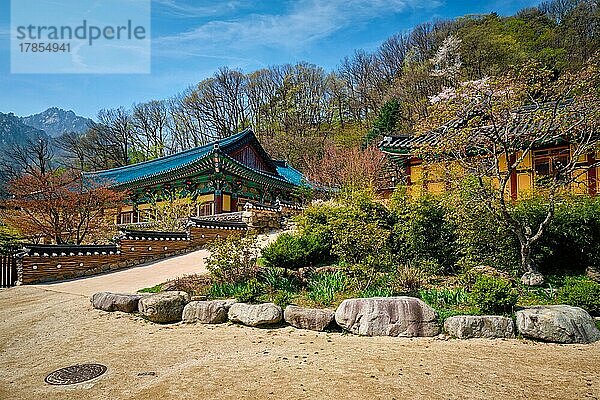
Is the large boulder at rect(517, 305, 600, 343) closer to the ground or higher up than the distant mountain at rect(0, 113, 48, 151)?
closer to the ground

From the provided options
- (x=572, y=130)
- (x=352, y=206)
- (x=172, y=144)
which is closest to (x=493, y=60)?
(x=572, y=130)

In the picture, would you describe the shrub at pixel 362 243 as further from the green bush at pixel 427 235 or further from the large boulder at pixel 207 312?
the large boulder at pixel 207 312

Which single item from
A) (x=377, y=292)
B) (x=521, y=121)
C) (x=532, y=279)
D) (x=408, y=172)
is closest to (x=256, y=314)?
(x=377, y=292)

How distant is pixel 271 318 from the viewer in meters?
5.29

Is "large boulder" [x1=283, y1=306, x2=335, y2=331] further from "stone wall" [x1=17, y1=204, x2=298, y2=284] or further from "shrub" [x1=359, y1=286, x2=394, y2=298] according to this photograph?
"stone wall" [x1=17, y1=204, x2=298, y2=284]

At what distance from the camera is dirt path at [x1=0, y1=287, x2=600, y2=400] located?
328cm

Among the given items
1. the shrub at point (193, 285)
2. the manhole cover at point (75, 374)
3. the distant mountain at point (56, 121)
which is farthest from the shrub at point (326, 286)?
the distant mountain at point (56, 121)

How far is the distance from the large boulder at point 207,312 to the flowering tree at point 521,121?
456cm

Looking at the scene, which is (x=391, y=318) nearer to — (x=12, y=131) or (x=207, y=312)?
(x=207, y=312)

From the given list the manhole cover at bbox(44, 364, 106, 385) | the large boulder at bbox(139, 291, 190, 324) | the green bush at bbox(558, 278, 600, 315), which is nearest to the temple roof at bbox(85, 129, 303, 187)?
the large boulder at bbox(139, 291, 190, 324)

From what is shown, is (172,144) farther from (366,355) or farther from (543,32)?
(366,355)

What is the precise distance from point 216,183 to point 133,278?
1023cm

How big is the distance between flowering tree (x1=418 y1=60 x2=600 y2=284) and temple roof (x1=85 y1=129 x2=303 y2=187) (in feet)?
41.3

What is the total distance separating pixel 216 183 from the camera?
1938cm
